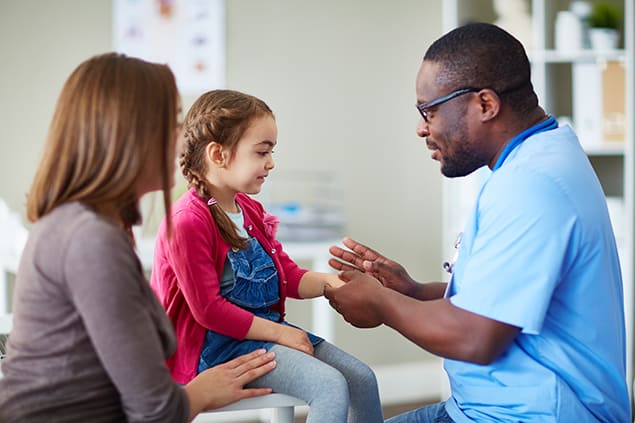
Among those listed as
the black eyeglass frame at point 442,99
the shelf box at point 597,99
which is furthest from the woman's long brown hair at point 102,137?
the shelf box at point 597,99

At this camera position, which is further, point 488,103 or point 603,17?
point 603,17

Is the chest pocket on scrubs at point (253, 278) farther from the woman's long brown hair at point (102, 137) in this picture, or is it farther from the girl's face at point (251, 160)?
the woman's long brown hair at point (102, 137)

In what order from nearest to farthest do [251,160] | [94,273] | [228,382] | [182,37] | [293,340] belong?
1. [94,273]
2. [228,382]
3. [293,340]
4. [251,160]
5. [182,37]

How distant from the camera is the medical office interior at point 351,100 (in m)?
2.98

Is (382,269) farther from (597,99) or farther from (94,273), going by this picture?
(597,99)

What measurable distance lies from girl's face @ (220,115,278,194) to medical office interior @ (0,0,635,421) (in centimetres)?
132

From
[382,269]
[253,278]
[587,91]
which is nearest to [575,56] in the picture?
[587,91]

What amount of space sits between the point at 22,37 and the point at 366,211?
1.57 m

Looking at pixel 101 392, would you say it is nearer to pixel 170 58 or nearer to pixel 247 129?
pixel 247 129

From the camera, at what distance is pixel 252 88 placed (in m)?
3.23

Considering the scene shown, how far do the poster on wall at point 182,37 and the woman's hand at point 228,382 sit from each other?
1.98 meters

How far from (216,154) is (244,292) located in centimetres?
28

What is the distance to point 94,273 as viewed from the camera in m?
0.95

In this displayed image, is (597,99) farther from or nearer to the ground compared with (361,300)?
farther from the ground
